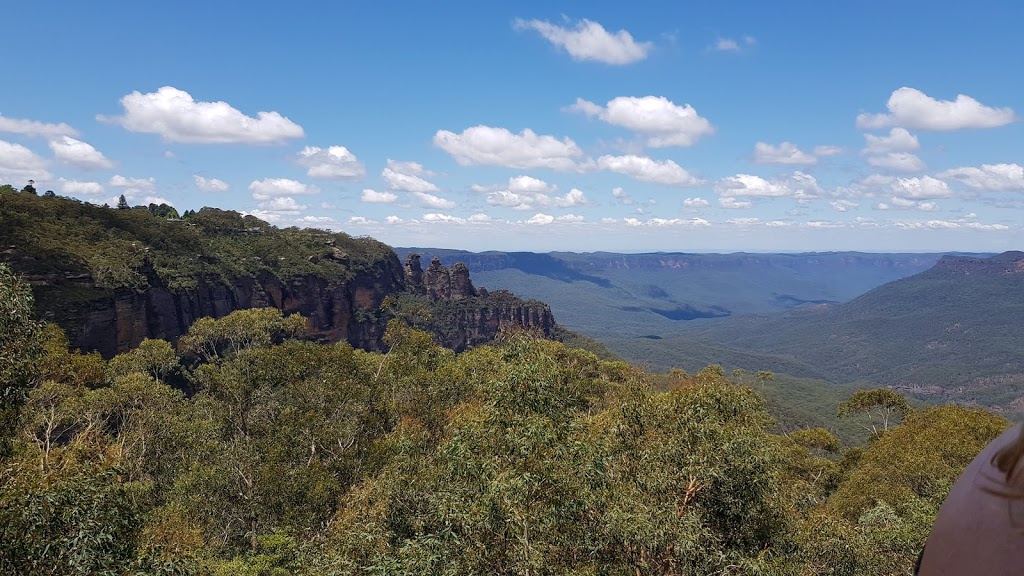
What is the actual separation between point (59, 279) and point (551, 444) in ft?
210

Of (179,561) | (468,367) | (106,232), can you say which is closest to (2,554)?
(179,561)

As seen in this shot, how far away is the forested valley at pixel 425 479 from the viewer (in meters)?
12.5

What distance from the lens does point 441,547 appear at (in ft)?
42.5

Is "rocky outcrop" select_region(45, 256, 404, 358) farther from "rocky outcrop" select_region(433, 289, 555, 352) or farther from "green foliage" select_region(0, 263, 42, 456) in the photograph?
"green foliage" select_region(0, 263, 42, 456)

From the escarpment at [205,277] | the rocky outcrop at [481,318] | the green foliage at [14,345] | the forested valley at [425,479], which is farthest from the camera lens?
the rocky outcrop at [481,318]

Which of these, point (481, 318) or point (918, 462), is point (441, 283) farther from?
point (918, 462)

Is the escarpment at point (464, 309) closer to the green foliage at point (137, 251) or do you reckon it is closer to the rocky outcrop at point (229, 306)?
the rocky outcrop at point (229, 306)

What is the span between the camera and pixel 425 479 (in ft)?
58.3

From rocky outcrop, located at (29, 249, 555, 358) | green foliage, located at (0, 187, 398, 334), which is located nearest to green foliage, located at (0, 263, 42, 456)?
green foliage, located at (0, 187, 398, 334)

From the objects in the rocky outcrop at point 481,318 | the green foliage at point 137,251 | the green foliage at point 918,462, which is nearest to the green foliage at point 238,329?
the green foliage at point 137,251

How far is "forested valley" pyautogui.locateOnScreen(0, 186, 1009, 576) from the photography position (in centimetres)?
1245

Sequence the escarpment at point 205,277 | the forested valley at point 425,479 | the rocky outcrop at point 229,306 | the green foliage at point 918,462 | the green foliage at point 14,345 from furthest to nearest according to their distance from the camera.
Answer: the rocky outcrop at point 229,306
the escarpment at point 205,277
the green foliage at point 918,462
the forested valley at point 425,479
the green foliage at point 14,345

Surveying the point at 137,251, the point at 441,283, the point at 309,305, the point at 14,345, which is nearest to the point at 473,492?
the point at 14,345

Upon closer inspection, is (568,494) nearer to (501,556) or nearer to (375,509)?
(501,556)
